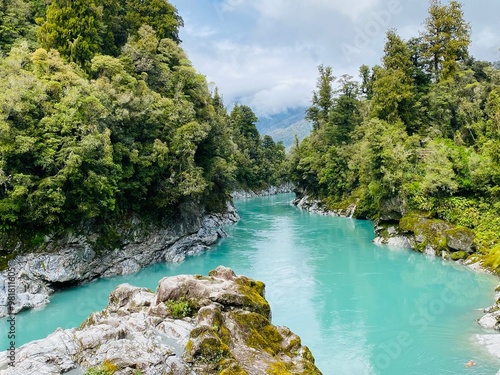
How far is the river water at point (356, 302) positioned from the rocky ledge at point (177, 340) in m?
4.33

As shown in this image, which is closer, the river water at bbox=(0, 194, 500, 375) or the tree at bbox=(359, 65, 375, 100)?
the river water at bbox=(0, 194, 500, 375)

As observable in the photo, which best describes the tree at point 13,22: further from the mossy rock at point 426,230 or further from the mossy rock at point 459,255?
the mossy rock at point 459,255

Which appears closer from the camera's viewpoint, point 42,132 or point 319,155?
point 42,132

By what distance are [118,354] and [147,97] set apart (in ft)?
72.1

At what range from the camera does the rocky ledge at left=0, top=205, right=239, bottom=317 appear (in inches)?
755

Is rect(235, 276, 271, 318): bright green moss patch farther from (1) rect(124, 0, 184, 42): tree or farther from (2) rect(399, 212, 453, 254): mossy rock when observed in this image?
(1) rect(124, 0, 184, 42): tree

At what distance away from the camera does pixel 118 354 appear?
851 centimetres

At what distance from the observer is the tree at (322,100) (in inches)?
2408

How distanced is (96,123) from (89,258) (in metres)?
7.98

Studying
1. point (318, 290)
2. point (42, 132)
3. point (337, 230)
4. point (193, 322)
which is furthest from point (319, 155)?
point (193, 322)

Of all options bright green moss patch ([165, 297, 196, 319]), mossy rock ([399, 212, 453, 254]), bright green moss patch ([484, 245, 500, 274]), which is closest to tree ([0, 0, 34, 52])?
bright green moss patch ([165, 297, 196, 319])

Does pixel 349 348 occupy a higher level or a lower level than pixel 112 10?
lower

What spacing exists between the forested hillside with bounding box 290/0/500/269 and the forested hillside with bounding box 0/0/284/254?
15194mm

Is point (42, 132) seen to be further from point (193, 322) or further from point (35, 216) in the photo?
point (193, 322)
